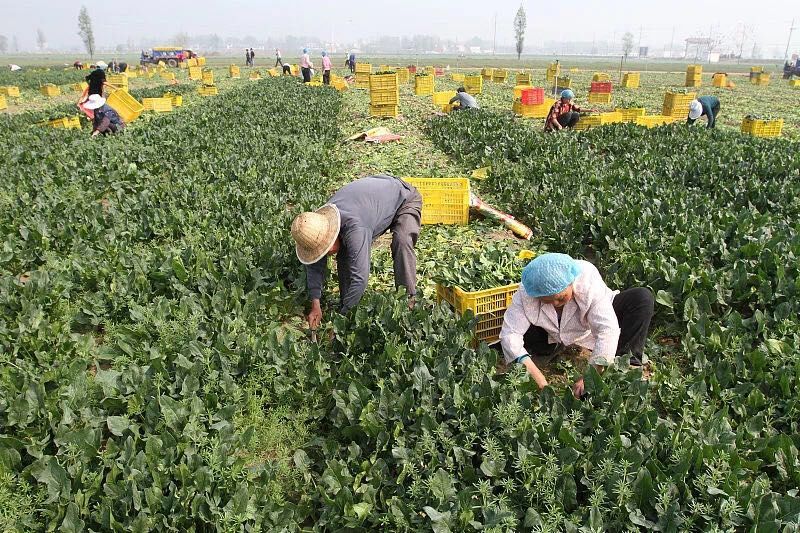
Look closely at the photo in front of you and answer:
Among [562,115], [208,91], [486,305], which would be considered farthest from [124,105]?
[486,305]

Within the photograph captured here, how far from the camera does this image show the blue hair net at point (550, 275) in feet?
11.5

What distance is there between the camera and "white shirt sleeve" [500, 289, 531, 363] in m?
3.85

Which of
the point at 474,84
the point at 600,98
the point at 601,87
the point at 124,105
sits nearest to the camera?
the point at 124,105

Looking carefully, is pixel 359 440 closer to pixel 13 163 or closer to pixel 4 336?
pixel 4 336

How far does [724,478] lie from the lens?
2.80 m

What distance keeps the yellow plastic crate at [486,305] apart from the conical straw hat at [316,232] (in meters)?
1.16

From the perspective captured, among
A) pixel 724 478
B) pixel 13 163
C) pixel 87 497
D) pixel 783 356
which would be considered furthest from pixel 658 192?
pixel 13 163

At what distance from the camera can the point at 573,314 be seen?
13.0 ft

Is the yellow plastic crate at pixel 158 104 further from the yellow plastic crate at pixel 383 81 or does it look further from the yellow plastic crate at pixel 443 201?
the yellow plastic crate at pixel 443 201

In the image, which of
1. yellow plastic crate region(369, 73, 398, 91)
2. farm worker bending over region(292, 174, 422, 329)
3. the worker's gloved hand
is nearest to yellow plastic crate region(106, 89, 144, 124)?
yellow plastic crate region(369, 73, 398, 91)

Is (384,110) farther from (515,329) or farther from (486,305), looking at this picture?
(515,329)

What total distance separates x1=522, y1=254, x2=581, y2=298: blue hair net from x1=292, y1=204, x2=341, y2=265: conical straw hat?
1.54 metres

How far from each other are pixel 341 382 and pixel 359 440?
1.64 ft

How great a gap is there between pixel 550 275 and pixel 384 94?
15.2m
